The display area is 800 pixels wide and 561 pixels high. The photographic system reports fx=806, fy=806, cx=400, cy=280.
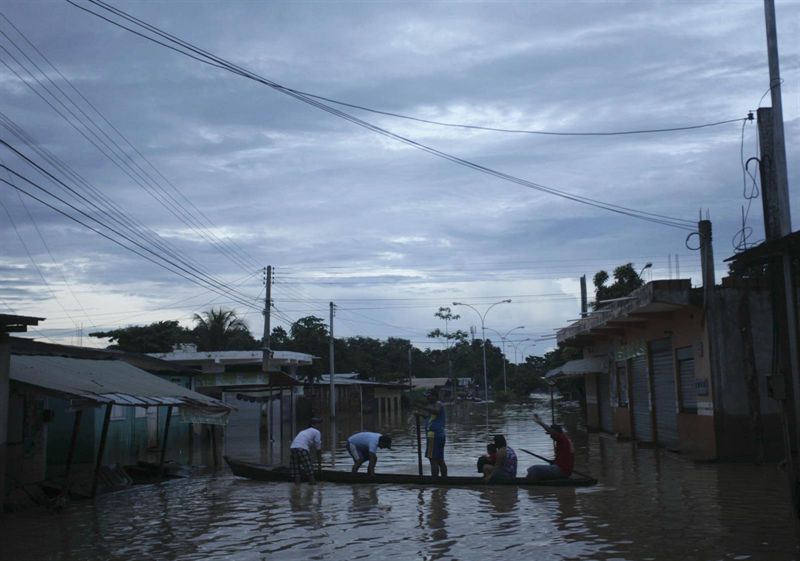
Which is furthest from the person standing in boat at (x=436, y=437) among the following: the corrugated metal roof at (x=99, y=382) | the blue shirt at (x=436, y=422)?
the corrugated metal roof at (x=99, y=382)

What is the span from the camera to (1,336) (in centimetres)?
1359

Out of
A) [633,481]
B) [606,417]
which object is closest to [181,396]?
[633,481]

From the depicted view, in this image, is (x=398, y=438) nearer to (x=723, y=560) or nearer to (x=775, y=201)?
(x=775, y=201)

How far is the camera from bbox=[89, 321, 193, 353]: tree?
54375 millimetres

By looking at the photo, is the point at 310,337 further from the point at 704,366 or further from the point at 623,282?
the point at 704,366

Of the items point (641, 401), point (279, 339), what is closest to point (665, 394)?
point (641, 401)

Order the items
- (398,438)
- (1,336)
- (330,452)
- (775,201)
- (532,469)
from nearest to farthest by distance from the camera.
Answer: (1,336) < (775,201) < (532,469) < (330,452) < (398,438)

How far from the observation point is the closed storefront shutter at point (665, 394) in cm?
2423

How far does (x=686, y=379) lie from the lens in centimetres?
2269

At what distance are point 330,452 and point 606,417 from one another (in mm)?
14088

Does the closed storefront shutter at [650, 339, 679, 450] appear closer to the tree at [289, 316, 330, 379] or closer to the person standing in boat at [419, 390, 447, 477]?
the person standing in boat at [419, 390, 447, 477]

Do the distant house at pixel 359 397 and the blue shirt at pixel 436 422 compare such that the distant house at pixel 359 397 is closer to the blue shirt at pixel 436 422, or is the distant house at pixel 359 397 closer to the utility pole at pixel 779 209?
the blue shirt at pixel 436 422

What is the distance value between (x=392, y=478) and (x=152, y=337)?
1639 inches

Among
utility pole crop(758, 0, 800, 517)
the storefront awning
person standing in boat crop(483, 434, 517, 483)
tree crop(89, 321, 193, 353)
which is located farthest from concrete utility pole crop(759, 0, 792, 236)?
tree crop(89, 321, 193, 353)
